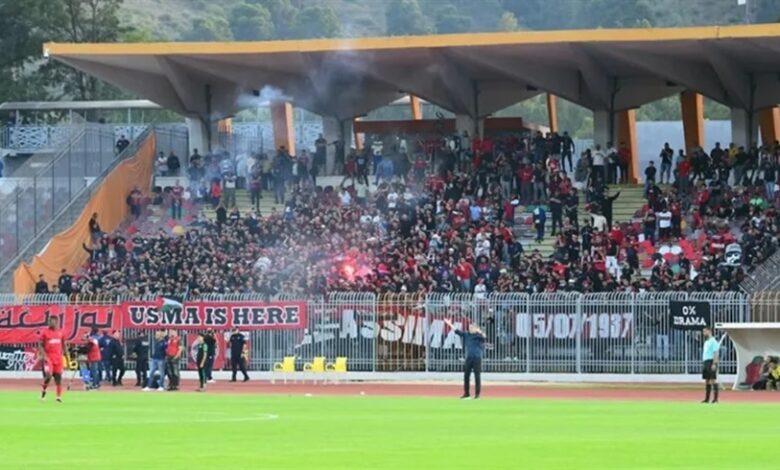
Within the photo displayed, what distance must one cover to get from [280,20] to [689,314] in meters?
114

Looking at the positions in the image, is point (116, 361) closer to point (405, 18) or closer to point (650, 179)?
point (650, 179)

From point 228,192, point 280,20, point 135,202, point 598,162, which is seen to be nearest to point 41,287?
point 135,202

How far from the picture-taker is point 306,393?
4622 centimetres

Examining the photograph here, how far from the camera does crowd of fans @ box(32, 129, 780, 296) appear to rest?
55.6 metres

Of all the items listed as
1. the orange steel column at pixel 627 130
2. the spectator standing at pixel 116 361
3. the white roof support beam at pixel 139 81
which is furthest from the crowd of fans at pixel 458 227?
the spectator standing at pixel 116 361

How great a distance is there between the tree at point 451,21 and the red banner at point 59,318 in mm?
97914

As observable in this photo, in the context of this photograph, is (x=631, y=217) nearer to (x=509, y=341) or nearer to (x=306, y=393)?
(x=509, y=341)

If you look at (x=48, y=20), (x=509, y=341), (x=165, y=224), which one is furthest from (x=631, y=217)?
(x=48, y=20)

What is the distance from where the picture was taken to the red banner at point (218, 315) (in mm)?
54312

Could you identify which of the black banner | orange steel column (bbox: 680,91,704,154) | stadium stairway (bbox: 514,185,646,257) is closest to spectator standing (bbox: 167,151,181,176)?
stadium stairway (bbox: 514,185,646,257)

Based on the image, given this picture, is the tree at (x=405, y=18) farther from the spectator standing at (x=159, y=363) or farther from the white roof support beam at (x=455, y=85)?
the spectator standing at (x=159, y=363)

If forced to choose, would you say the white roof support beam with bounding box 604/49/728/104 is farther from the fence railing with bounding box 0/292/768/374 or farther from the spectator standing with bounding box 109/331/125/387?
the spectator standing with bounding box 109/331/125/387

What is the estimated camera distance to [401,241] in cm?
6025

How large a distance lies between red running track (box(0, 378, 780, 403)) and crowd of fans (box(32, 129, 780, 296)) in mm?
4070
